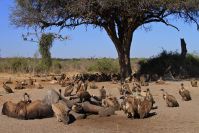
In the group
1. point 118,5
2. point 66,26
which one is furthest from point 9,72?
point 118,5

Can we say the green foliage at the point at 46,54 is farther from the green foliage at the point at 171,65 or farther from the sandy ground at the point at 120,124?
the sandy ground at the point at 120,124

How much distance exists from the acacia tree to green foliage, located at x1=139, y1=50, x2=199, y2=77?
13.2ft

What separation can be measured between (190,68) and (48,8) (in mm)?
12094

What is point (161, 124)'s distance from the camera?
47.9 ft

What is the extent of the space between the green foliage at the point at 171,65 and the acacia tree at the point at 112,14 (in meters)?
4.02

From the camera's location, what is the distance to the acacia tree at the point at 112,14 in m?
28.5

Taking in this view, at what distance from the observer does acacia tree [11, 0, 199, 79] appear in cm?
2853

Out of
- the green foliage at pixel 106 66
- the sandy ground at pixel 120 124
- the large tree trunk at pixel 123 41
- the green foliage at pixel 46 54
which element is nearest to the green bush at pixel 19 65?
the green foliage at pixel 46 54

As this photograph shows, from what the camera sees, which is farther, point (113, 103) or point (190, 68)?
point (190, 68)

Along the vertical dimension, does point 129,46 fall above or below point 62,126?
above

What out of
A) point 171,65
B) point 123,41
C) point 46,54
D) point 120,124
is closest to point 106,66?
point 46,54

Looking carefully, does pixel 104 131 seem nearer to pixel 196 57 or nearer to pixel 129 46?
pixel 129 46

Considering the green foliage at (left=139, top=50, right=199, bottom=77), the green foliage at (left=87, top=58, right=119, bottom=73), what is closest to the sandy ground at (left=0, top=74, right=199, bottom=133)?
the green foliage at (left=139, top=50, right=199, bottom=77)

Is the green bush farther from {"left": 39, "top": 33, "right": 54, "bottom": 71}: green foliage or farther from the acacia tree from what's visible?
the acacia tree
